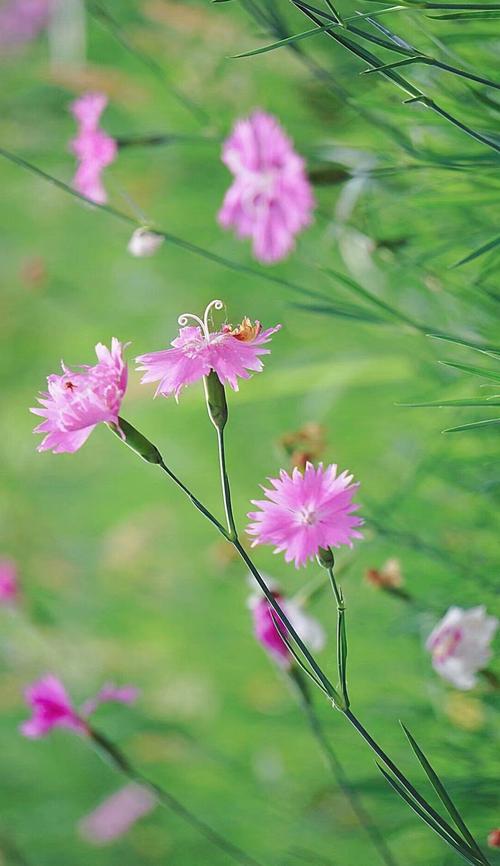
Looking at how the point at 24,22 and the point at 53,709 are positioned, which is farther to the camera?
the point at 24,22

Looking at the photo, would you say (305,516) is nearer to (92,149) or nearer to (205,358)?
(205,358)

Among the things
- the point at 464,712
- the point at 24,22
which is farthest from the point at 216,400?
the point at 24,22

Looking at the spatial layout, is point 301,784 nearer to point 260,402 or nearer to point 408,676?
point 408,676

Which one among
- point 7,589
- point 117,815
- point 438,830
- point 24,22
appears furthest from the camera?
point 24,22

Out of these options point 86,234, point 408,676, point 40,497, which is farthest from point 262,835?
point 86,234

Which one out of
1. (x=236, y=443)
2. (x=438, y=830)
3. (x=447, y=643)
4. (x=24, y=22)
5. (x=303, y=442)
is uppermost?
(x=24, y=22)

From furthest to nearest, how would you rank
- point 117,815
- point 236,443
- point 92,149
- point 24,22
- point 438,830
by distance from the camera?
1. point 24,22
2. point 236,443
3. point 117,815
4. point 92,149
5. point 438,830
